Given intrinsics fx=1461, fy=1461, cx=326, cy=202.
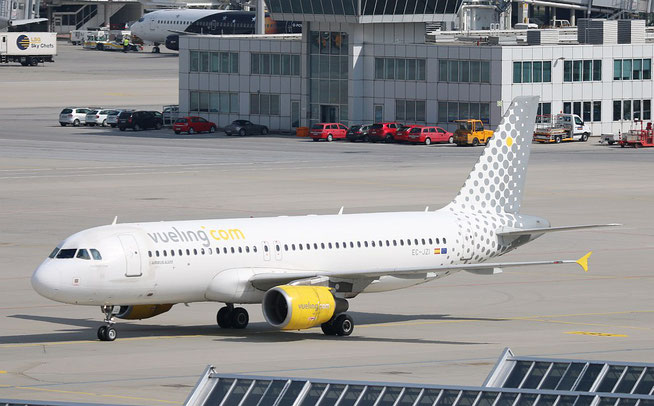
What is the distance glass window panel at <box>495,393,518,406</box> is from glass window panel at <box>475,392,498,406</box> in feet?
0.27

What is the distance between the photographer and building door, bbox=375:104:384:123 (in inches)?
5536

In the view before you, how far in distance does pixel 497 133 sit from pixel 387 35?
89543 millimetres

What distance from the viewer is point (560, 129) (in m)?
134

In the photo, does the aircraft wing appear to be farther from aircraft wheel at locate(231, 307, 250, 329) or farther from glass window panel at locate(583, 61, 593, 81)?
glass window panel at locate(583, 61, 593, 81)

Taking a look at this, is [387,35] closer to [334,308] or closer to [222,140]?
[222,140]

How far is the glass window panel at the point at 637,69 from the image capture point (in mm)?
142250

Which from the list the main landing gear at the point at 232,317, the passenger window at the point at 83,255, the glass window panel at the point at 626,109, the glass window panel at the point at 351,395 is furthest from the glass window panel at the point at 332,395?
the glass window panel at the point at 626,109

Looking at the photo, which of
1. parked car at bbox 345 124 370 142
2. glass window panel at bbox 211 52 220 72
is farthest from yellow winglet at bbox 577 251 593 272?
glass window panel at bbox 211 52 220 72

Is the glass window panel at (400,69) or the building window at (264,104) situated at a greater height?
the glass window panel at (400,69)

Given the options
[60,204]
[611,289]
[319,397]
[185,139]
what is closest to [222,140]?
[185,139]

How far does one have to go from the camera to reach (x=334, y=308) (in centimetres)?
4438

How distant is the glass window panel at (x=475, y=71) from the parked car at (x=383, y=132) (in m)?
8.08

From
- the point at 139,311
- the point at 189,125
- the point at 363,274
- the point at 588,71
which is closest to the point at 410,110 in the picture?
the point at 588,71

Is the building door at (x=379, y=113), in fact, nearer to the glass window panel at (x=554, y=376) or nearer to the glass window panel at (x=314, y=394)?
the glass window panel at (x=554, y=376)
